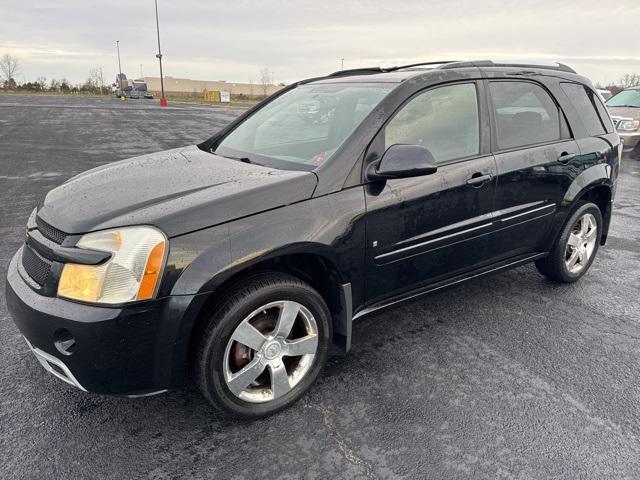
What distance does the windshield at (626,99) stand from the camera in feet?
38.8

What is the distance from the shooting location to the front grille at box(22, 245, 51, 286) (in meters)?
2.19

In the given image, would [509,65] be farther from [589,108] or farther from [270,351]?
[270,351]

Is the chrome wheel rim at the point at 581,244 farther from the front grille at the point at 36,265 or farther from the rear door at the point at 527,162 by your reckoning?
the front grille at the point at 36,265

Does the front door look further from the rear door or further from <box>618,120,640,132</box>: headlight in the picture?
<box>618,120,640,132</box>: headlight

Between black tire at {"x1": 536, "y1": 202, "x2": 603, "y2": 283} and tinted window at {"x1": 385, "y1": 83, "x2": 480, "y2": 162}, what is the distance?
1.31m

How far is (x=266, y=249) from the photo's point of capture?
88.7 inches

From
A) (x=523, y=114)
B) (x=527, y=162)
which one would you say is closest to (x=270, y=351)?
(x=527, y=162)

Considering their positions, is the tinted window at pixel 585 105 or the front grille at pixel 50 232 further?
the tinted window at pixel 585 105

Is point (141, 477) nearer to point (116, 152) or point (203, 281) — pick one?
point (203, 281)

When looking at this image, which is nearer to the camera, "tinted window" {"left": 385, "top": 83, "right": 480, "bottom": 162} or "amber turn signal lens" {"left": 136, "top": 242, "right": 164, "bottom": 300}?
"amber turn signal lens" {"left": 136, "top": 242, "right": 164, "bottom": 300}

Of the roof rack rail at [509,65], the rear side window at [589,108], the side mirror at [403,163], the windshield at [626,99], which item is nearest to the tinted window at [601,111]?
the rear side window at [589,108]

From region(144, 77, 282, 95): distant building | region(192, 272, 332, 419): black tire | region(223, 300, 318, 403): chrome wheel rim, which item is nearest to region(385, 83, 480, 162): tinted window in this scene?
region(192, 272, 332, 419): black tire

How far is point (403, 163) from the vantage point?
2.50 meters

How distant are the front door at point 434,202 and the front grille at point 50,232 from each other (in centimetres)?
152
